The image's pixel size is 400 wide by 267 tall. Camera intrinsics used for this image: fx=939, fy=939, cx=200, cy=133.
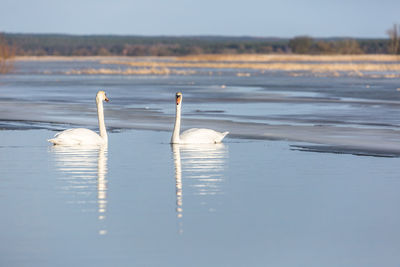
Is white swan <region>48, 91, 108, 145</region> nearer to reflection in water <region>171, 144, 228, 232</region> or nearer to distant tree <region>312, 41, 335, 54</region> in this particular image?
reflection in water <region>171, 144, 228, 232</region>

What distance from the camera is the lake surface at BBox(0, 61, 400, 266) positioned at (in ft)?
23.7

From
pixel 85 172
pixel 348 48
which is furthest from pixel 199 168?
→ pixel 348 48

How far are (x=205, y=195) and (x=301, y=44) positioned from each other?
130m

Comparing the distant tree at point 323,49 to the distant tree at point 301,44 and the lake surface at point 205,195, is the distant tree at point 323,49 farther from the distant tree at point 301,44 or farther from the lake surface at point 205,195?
the lake surface at point 205,195

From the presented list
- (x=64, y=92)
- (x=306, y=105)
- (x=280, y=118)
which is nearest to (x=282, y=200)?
(x=280, y=118)

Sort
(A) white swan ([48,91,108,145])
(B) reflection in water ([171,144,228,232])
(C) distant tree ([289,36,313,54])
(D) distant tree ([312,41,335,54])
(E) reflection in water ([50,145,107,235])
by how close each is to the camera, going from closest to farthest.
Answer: (E) reflection in water ([50,145,107,235]) → (B) reflection in water ([171,144,228,232]) → (A) white swan ([48,91,108,145]) → (D) distant tree ([312,41,335,54]) → (C) distant tree ([289,36,313,54])

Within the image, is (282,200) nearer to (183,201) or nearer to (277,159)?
(183,201)

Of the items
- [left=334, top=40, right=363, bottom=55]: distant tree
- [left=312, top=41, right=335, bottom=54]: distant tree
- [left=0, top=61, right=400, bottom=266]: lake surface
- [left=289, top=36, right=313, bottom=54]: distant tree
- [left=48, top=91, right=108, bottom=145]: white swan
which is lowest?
[left=0, top=61, right=400, bottom=266]: lake surface

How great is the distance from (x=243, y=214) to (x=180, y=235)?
1129 mm

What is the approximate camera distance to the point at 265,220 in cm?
845

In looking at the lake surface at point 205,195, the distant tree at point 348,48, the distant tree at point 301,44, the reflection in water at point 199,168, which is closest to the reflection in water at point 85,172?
the lake surface at point 205,195

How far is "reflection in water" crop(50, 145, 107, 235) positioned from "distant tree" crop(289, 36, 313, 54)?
4834 inches

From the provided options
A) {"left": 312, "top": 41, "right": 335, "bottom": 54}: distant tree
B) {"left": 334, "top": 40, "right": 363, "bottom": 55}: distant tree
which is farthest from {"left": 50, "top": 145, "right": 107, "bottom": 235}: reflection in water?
{"left": 312, "top": 41, "right": 335, "bottom": 54}: distant tree

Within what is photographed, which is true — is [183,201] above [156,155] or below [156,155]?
below
